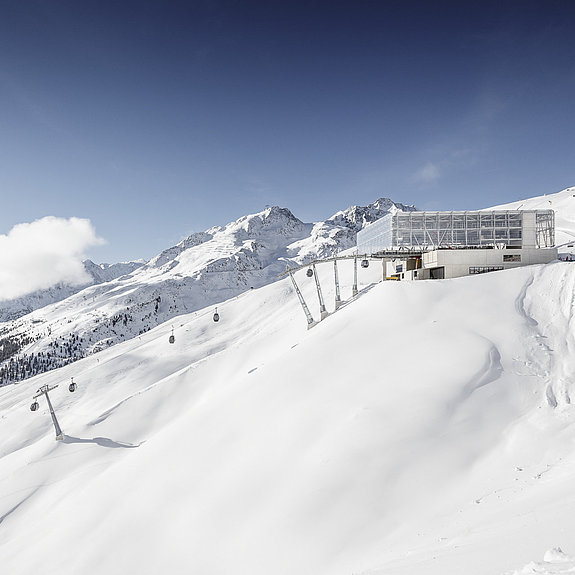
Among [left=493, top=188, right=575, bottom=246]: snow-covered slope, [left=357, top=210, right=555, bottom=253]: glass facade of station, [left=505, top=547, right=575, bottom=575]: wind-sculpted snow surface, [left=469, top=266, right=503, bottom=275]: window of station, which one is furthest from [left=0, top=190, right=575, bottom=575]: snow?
[left=493, top=188, right=575, bottom=246]: snow-covered slope

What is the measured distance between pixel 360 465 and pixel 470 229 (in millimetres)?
35225

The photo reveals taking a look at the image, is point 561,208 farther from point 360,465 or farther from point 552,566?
point 552,566

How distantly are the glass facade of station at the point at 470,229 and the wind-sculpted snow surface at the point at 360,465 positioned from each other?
12.5 metres

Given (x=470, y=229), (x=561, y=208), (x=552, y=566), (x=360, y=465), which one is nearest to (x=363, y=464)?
(x=360, y=465)

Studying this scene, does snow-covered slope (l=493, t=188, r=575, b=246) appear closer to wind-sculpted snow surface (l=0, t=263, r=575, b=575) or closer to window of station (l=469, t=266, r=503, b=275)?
window of station (l=469, t=266, r=503, b=275)

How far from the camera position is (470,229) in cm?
4028

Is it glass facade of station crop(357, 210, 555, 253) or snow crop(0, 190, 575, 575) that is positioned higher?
glass facade of station crop(357, 210, 555, 253)

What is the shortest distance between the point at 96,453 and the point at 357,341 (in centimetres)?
2084

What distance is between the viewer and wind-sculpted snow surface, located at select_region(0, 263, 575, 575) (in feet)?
34.0

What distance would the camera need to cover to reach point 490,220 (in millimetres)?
39656

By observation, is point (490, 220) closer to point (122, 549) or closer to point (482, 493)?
point (482, 493)

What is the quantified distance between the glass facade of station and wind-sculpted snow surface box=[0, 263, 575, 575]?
12485 mm

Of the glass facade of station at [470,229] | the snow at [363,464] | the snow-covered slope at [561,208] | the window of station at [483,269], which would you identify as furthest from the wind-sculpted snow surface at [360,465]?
the snow-covered slope at [561,208]

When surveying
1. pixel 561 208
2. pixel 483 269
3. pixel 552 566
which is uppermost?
pixel 561 208
